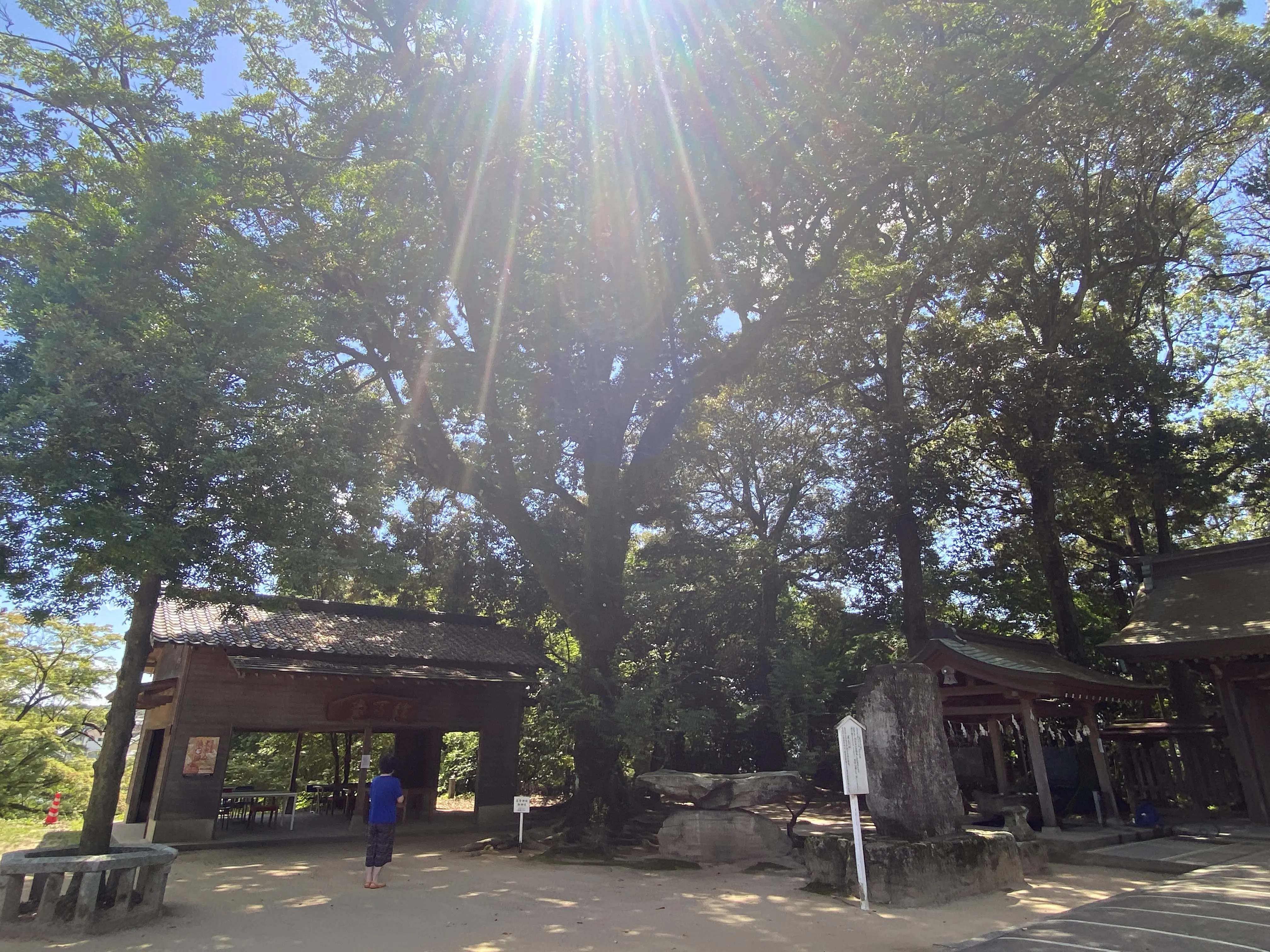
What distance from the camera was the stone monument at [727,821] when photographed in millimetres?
10312

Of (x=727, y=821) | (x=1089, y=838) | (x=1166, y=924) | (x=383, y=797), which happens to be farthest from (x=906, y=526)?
(x=383, y=797)

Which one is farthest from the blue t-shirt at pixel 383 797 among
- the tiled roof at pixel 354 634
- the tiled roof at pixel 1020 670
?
the tiled roof at pixel 1020 670

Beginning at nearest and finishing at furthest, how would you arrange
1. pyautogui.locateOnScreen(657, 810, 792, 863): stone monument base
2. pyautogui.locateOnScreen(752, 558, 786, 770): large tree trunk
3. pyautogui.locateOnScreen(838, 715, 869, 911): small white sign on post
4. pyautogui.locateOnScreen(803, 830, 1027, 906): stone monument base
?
pyautogui.locateOnScreen(838, 715, 869, 911): small white sign on post, pyautogui.locateOnScreen(803, 830, 1027, 906): stone monument base, pyautogui.locateOnScreen(657, 810, 792, 863): stone monument base, pyautogui.locateOnScreen(752, 558, 786, 770): large tree trunk

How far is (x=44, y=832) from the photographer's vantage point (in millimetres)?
13047

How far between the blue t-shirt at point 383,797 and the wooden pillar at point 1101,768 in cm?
1116

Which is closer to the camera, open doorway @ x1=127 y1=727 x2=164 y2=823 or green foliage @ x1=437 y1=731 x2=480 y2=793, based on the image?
open doorway @ x1=127 y1=727 x2=164 y2=823

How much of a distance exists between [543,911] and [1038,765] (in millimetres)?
8244

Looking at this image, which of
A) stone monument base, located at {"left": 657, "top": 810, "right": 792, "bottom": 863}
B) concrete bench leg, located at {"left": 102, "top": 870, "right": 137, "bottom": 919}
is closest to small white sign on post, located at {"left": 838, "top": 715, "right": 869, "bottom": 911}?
stone monument base, located at {"left": 657, "top": 810, "right": 792, "bottom": 863}

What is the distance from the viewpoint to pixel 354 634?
1417 cm

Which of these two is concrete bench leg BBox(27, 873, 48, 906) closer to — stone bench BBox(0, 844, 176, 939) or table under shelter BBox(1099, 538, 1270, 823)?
stone bench BBox(0, 844, 176, 939)

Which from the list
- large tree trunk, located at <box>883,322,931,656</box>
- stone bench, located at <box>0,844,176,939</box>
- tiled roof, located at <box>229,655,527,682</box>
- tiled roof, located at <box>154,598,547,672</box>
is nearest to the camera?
stone bench, located at <box>0,844,176,939</box>

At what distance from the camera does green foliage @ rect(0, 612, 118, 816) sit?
17.8 metres

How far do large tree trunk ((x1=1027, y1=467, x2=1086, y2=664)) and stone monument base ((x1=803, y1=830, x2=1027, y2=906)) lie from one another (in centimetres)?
1056

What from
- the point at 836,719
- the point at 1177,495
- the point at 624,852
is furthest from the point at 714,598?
the point at 1177,495
